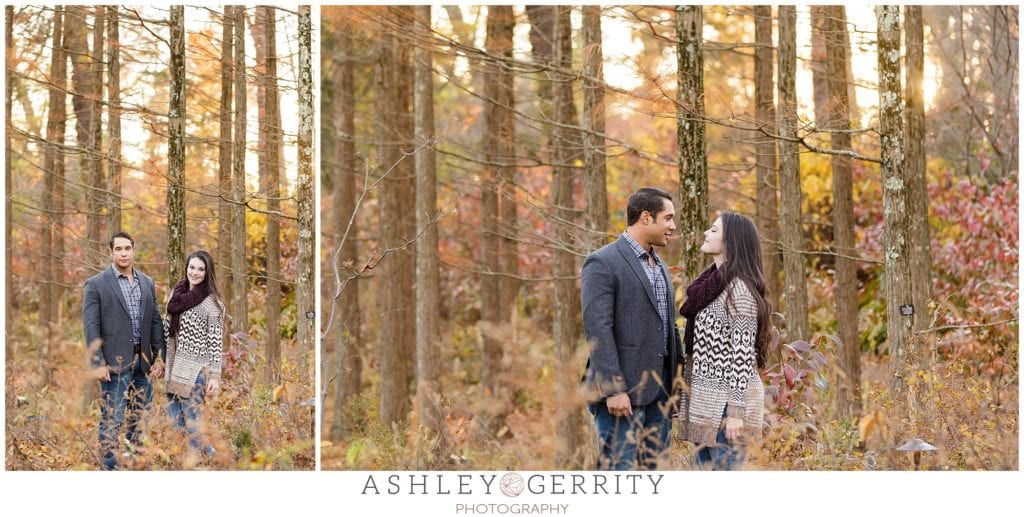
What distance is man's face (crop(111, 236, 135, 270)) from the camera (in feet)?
17.9

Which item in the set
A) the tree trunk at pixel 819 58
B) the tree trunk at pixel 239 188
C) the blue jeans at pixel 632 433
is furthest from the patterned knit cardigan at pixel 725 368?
the tree trunk at pixel 239 188

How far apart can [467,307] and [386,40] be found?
6.92 m

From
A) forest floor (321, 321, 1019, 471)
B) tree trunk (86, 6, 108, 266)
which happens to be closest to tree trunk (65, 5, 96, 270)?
tree trunk (86, 6, 108, 266)

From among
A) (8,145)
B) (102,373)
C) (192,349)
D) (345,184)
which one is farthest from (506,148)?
(102,373)

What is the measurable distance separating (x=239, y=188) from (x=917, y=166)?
4655 mm

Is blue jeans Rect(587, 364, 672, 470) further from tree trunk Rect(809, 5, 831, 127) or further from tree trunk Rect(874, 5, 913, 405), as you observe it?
Answer: tree trunk Rect(809, 5, 831, 127)

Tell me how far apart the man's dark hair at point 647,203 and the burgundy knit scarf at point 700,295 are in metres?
0.33

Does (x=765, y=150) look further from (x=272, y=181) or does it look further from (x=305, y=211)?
(x=305, y=211)

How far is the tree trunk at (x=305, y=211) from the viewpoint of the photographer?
5.57 metres

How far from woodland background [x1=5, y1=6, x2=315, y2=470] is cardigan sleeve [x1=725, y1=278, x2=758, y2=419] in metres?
2.36

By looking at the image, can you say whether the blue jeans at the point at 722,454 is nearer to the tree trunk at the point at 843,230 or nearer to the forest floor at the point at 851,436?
the forest floor at the point at 851,436

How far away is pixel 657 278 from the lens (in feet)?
14.2
